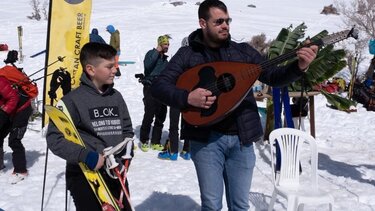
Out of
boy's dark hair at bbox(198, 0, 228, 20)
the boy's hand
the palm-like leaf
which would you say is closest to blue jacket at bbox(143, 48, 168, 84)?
the palm-like leaf

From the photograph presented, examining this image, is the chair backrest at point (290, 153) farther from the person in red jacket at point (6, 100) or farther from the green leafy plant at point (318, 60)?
the person in red jacket at point (6, 100)

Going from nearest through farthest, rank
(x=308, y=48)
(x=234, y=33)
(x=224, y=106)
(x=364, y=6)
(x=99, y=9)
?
(x=308, y=48) → (x=224, y=106) → (x=364, y=6) → (x=234, y=33) → (x=99, y=9)

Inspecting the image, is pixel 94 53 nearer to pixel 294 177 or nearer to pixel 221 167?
pixel 221 167

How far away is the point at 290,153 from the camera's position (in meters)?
5.04

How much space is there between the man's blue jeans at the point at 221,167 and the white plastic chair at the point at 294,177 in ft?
3.14

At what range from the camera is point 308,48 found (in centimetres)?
311

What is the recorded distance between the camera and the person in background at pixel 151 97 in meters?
7.78

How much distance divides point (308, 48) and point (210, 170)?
1101mm

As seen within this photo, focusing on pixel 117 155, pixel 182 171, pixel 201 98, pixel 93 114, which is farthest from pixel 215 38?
pixel 182 171

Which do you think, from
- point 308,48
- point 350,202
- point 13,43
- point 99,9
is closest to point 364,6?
point 13,43

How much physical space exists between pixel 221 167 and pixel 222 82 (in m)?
0.63

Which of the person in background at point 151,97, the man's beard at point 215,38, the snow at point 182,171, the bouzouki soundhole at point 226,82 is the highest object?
the man's beard at point 215,38

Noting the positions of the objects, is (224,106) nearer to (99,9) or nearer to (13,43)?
(13,43)

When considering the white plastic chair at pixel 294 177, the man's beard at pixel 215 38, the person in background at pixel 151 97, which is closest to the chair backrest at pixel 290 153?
the white plastic chair at pixel 294 177
